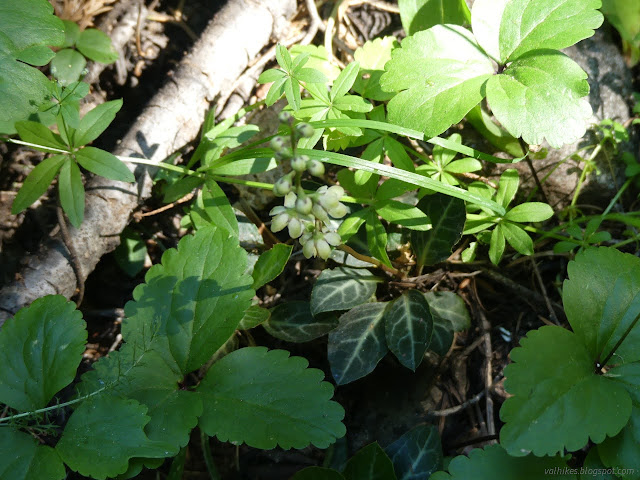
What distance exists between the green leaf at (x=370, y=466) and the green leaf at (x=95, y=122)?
175 cm

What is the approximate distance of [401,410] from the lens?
2391 mm

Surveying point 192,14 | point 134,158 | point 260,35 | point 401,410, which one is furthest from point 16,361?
point 192,14

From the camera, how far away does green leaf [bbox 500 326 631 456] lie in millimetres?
1746

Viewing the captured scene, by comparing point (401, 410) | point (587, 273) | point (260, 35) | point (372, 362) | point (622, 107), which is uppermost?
point (260, 35)

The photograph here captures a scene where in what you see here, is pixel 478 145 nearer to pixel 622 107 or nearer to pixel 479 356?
pixel 622 107

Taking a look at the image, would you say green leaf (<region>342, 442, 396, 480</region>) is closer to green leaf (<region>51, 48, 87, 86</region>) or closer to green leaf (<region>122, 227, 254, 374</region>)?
green leaf (<region>122, 227, 254, 374</region>)

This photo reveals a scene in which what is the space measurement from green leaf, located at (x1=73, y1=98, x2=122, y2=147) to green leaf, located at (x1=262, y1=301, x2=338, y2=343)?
44.3 inches

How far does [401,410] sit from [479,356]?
46 cm

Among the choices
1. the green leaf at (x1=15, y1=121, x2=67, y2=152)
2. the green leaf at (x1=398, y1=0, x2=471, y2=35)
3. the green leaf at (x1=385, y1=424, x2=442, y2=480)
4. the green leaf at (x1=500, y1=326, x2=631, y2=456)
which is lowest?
the green leaf at (x1=385, y1=424, x2=442, y2=480)

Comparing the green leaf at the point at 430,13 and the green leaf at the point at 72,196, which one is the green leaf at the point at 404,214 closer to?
the green leaf at the point at 430,13

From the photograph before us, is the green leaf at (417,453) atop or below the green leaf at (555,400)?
below

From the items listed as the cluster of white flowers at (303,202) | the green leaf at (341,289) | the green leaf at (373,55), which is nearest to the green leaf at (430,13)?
the green leaf at (373,55)

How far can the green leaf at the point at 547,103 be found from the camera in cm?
204

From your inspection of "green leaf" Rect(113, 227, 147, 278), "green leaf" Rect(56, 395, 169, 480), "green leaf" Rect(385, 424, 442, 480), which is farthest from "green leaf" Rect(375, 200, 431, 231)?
"green leaf" Rect(113, 227, 147, 278)
